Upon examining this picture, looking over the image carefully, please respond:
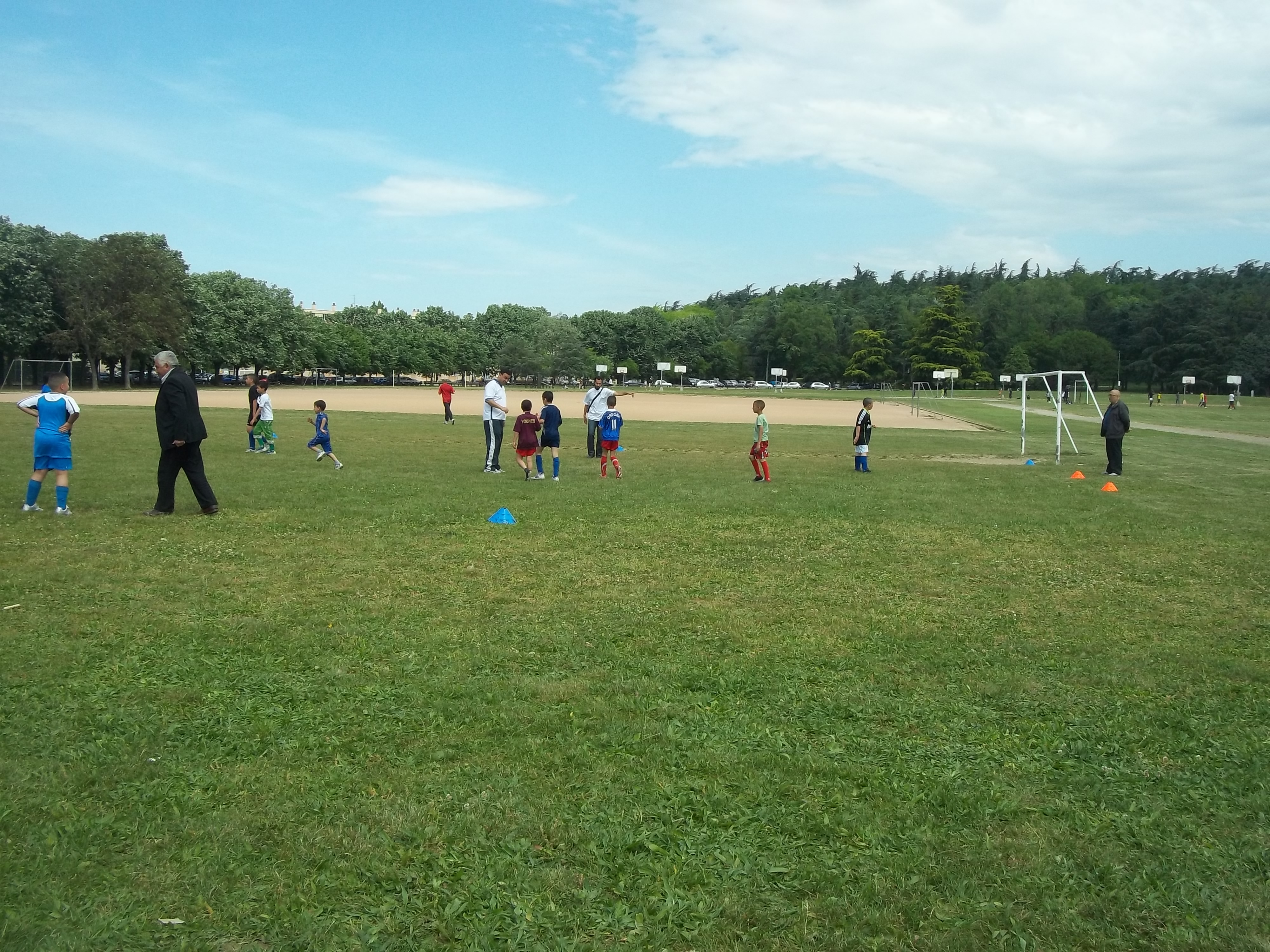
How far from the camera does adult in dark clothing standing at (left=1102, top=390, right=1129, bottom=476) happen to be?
66.2 feet

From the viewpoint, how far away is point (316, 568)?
31.5 feet

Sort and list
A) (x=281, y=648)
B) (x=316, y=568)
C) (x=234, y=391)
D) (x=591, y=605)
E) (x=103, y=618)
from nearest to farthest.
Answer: (x=281, y=648) → (x=103, y=618) → (x=591, y=605) → (x=316, y=568) → (x=234, y=391)

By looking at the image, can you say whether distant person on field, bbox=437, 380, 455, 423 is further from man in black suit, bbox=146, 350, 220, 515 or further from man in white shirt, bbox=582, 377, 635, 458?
man in black suit, bbox=146, 350, 220, 515

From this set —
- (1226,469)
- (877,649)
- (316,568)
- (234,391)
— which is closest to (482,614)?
(316,568)

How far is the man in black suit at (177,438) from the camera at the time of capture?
1277 cm

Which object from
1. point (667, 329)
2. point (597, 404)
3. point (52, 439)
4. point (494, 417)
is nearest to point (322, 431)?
point (494, 417)

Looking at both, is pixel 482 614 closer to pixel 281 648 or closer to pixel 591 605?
pixel 591 605

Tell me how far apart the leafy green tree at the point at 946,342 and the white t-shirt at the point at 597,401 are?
102848mm

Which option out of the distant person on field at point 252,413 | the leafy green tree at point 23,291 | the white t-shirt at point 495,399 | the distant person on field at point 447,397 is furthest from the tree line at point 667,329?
the white t-shirt at point 495,399

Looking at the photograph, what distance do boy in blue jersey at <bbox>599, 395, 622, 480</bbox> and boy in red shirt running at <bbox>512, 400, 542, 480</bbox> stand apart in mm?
1342

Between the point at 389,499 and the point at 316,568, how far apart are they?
17.7 ft

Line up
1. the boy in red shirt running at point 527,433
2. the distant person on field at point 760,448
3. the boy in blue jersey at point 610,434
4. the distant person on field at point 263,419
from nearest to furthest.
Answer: the boy in red shirt running at point 527,433, the boy in blue jersey at point 610,434, the distant person on field at point 760,448, the distant person on field at point 263,419

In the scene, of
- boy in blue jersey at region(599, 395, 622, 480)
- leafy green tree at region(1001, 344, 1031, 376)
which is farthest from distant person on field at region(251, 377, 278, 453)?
leafy green tree at region(1001, 344, 1031, 376)

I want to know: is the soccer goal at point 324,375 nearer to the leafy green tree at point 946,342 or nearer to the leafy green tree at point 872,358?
the leafy green tree at point 872,358
